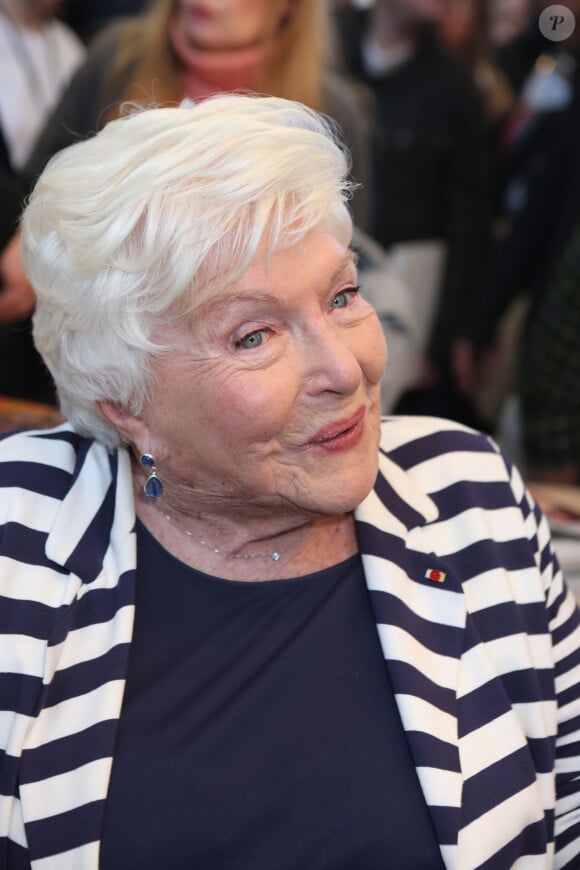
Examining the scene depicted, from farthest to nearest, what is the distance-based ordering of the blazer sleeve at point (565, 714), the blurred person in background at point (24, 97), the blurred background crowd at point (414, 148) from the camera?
the blurred background crowd at point (414, 148)
the blurred person in background at point (24, 97)
the blazer sleeve at point (565, 714)

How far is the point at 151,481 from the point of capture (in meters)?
1.50

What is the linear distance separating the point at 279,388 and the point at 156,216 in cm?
27

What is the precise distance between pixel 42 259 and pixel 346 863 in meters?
0.90

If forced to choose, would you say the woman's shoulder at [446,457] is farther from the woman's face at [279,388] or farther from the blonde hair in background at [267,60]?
the blonde hair in background at [267,60]

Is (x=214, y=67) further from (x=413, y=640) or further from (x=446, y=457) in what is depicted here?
(x=413, y=640)

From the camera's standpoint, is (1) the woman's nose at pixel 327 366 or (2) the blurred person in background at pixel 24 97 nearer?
(1) the woman's nose at pixel 327 366

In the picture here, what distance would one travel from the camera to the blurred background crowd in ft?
8.46

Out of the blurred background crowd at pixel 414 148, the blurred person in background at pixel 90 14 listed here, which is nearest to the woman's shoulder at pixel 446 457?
the blurred background crowd at pixel 414 148

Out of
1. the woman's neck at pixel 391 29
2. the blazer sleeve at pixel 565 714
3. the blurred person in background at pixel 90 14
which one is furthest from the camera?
the blurred person in background at pixel 90 14

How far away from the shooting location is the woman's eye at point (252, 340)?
1377 mm

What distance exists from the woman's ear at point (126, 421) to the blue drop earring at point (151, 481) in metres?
0.02

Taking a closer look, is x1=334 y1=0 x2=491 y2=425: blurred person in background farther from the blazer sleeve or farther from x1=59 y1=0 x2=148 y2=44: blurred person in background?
the blazer sleeve

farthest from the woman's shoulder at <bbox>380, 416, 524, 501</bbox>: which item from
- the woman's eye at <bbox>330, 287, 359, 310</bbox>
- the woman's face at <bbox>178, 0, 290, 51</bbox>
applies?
the woman's face at <bbox>178, 0, 290, 51</bbox>

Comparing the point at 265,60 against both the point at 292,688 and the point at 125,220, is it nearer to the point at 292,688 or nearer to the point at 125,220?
the point at 125,220
